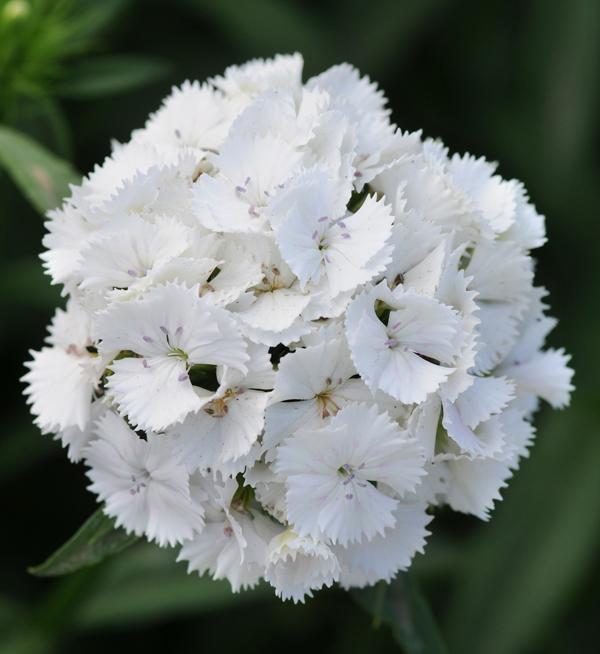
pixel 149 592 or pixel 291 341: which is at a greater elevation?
pixel 291 341

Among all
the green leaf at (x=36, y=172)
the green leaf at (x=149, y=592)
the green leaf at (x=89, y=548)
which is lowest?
the green leaf at (x=149, y=592)

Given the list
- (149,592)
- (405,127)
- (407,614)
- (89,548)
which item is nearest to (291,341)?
(89,548)

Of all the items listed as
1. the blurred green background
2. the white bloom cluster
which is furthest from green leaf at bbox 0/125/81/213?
the blurred green background

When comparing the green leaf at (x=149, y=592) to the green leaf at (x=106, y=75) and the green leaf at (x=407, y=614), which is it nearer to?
the green leaf at (x=407, y=614)

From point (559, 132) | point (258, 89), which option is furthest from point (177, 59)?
point (258, 89)

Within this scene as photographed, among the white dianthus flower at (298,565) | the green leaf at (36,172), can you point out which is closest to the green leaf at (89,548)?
the white dianthus flower at (298,565)

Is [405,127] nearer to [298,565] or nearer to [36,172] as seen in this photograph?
[36,172]

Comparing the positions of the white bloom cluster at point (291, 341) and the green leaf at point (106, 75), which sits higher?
the green leaf at point (106, 75)
